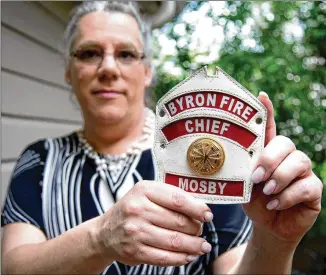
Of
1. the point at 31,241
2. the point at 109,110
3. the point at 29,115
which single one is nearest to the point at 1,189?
the point at 29,115

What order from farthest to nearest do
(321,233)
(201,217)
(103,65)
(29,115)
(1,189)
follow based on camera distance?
(321,233), (29,115), (1,189), (103,65), (201,217)

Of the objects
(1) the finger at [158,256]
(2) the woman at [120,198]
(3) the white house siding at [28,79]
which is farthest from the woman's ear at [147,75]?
(3) the white house siding at [28,79]

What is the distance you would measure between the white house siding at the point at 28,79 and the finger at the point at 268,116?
1135 mm

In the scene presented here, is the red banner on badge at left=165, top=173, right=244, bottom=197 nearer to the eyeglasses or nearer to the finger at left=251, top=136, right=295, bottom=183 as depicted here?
the finger at left=251, top=136, right=295, bottom=183

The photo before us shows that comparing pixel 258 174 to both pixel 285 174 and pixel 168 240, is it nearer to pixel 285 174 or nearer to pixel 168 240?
pixel 285 174

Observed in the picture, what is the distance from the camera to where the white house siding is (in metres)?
1.63

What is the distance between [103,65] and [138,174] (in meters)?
0.24

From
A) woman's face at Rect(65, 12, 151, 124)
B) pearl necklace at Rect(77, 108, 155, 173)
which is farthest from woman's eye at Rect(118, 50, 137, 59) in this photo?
pearl necklace at Rect(77, 108, 155, 173)

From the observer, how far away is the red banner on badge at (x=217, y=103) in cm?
60

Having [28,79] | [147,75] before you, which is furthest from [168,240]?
[28,79]

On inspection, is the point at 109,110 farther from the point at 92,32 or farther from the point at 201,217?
the point at 201,217

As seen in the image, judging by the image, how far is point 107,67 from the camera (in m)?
0.84

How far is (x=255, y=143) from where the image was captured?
2.02 ft

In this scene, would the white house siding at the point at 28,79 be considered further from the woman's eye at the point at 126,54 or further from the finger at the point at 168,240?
the finger at the point at 168,240
